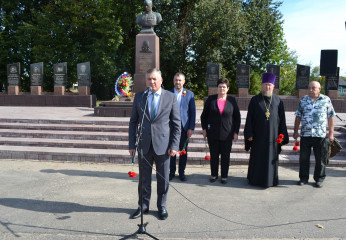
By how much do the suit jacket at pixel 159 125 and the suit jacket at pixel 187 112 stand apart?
147cm

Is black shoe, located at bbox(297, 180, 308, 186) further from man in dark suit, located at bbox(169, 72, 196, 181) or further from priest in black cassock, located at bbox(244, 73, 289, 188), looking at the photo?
man in dark suit, located at bbox(169, 72, 196, 181)

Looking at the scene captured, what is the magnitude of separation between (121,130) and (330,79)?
1224 centimetres

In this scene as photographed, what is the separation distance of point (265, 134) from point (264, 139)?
9 centimetres

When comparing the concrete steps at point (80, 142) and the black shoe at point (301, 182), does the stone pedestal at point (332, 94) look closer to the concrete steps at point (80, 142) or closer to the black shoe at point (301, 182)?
the concrete steps at point (80, 142)

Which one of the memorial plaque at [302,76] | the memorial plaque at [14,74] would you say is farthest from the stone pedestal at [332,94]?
the memorial plaque at [14,74]

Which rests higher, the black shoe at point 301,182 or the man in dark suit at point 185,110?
the man in dark suit at point 185,110

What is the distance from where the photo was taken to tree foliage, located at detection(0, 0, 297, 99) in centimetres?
2445

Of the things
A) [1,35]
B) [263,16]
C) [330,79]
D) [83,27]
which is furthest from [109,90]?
[330,79]

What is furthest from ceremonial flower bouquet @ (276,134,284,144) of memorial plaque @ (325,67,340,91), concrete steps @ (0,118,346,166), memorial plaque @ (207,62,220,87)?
memorial plaque @ (325,67,340,91)

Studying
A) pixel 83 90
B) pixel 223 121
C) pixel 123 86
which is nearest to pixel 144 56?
pixel 123 86

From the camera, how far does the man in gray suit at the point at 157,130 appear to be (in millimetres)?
3848

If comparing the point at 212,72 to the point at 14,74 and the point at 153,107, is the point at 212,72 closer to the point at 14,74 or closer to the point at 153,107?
the point at 14,74

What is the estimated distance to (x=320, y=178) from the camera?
5.30 metres

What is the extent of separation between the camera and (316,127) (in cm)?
523
